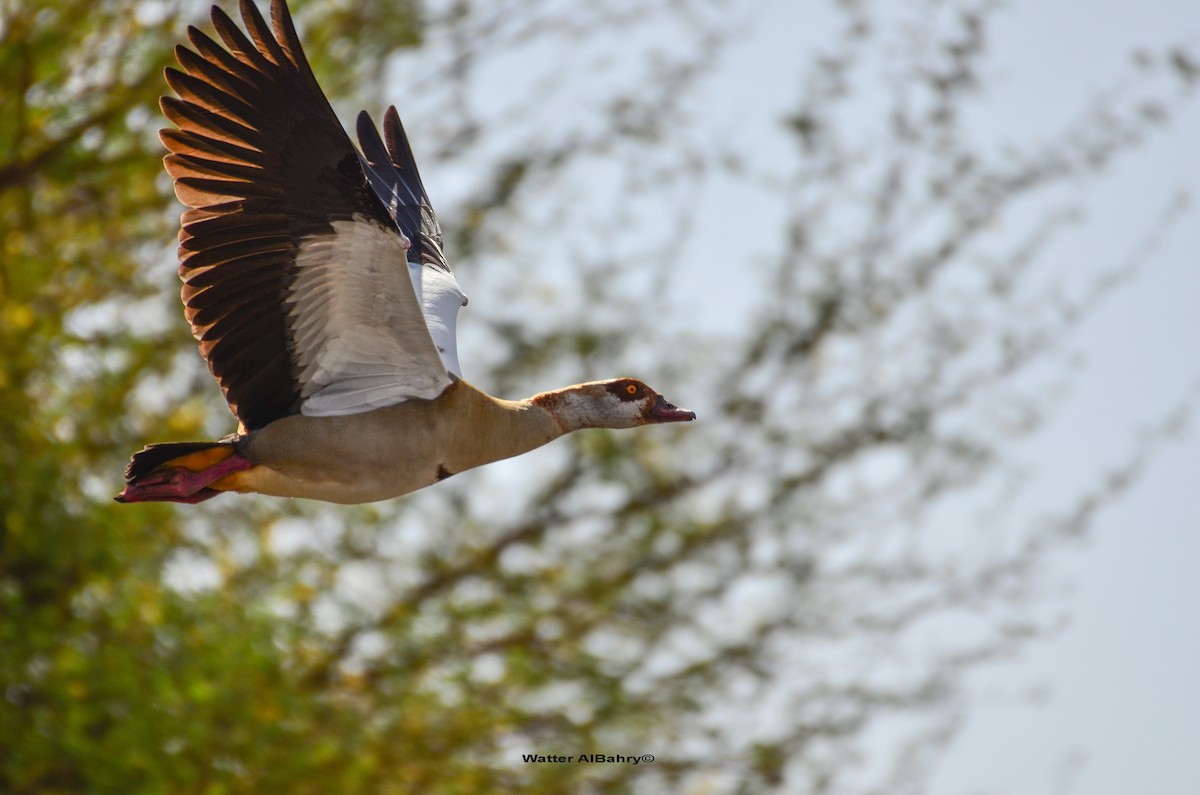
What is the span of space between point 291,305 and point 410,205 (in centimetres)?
161

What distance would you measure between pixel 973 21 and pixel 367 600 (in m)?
5.34

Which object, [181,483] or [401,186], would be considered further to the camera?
[401,186]

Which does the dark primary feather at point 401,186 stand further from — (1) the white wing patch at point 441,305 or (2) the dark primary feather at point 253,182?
(2) the dark primary feather at point 253,182

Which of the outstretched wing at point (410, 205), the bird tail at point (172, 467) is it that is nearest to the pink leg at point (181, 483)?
the bird tail at point (172, 467)

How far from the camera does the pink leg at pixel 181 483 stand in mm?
4801

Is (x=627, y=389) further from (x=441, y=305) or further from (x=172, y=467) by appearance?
(x=172, y=467)

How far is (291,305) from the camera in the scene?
4.86 meters

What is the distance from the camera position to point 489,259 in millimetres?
10617

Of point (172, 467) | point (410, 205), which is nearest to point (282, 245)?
point (172, 467)

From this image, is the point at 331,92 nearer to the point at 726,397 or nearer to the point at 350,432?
the point at 726,397

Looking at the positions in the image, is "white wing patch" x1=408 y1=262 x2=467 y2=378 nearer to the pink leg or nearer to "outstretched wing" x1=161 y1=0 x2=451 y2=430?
"outstretched wing" x1=161 y1=0 x2=451 y2=430

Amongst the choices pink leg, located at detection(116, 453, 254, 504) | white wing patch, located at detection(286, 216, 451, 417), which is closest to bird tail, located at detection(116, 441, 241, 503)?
pink leg, located at detection(116, 453, 254, 504)

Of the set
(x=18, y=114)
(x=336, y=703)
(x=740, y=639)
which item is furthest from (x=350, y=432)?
(x=740, y=639)

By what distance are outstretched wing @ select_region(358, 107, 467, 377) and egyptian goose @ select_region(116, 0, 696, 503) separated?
819 mm
